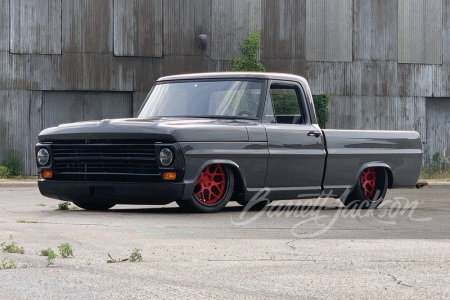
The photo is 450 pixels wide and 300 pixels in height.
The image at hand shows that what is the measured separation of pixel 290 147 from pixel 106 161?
2537mm

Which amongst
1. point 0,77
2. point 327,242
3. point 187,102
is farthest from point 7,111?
point 327,242

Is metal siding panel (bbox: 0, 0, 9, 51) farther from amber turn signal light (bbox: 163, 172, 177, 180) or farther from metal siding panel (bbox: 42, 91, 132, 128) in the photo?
amber turn signal light (bbox: 163, 172, 177, 180)

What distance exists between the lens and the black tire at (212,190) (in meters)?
12.1

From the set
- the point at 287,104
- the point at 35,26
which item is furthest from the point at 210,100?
the point at 35,26

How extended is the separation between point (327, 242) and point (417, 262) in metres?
1.51

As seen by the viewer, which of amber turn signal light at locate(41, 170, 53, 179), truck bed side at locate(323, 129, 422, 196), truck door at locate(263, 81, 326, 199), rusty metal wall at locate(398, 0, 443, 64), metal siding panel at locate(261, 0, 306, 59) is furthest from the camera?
rusty metal wall at locate(398, 0, 443, 64)

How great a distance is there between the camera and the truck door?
42.2 ft

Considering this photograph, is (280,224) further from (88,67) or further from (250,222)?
(88,67)

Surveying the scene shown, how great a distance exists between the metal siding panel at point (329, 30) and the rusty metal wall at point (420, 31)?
2109 mm

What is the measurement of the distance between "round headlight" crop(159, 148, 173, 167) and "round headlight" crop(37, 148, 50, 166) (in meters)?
1.77

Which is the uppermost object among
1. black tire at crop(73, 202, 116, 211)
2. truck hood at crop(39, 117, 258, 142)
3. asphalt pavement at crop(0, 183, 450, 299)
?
truck hood at crop(39, 117, 258, 142)

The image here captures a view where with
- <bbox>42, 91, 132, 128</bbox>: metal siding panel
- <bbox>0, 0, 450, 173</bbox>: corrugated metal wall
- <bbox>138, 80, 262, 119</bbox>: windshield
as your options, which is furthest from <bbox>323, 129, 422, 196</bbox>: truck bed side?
<bbox>42, 91, 132, 128</bbox>: metal siding panel

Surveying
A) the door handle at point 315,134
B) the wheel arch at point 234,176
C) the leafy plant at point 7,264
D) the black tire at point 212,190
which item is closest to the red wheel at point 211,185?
the black tire at point 212,190

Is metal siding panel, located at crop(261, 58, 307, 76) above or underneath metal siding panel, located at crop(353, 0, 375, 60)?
underneath
